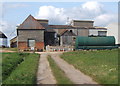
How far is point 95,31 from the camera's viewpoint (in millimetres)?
73188

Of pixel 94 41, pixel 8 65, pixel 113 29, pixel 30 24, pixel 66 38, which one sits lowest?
pixel 8 65

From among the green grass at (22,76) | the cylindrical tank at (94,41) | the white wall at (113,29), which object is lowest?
the green grass at (22,76)

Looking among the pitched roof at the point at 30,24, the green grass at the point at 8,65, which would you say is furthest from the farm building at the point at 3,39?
the green grass at the point at 8,65

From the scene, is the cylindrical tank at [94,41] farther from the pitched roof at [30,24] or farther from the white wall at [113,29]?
the white wall at [113,29]

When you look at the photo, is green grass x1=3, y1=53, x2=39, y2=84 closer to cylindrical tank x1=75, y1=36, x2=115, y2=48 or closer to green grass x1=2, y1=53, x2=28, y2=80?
green grass x1=2, y1=53, x2=28, y2=80

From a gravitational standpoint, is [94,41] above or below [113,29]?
below

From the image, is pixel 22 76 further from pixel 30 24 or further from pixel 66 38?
pixel 66 38

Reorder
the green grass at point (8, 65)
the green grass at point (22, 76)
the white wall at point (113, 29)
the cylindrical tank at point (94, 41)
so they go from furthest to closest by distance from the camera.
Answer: the white wall at point (113, 29)
the cylindrical tank at point (94, 41)
the green grass at point (8, 65)
the green grass at point (22, 76)

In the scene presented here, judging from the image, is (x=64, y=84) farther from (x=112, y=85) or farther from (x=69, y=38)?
(x=69, y=38)

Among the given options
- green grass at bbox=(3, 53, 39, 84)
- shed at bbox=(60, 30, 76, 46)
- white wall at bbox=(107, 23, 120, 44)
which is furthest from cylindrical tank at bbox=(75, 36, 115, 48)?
green grass at bbox=(3, 53, 39, 84)

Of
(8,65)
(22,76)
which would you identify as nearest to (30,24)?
(8,65)

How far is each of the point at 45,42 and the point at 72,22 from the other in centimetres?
3082

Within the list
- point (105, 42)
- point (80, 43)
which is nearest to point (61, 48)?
point (80, 43)

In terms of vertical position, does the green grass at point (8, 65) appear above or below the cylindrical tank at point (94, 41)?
below
